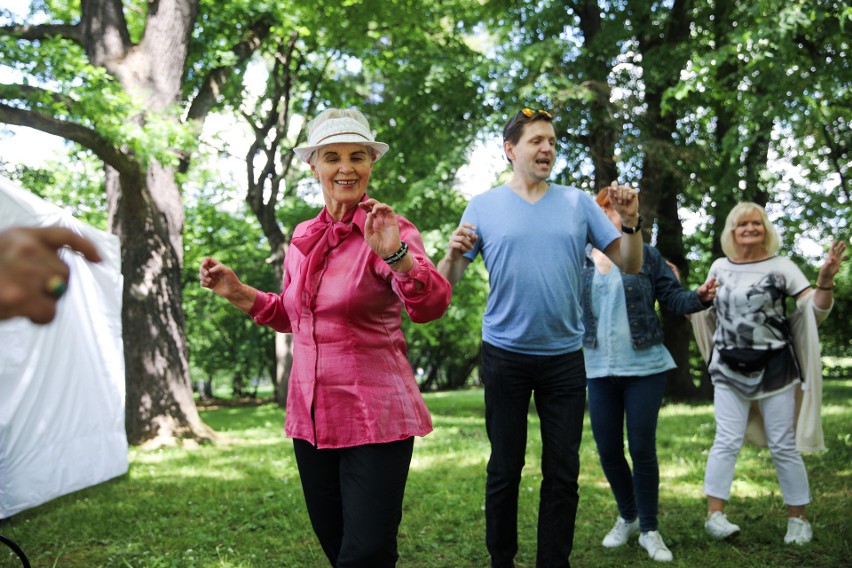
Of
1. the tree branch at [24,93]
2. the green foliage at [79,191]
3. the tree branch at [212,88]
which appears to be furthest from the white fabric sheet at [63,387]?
the green foliage at [79,191]

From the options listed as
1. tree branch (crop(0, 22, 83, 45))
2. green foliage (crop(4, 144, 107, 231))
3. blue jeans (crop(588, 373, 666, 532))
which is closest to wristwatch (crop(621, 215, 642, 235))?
blue jeans (crop(588, 373, 666, 532))

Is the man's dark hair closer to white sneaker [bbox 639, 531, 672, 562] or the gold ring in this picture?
white sneaker [bbox 639, 531, 672, 562]

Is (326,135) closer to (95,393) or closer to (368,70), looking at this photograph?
(95,393)

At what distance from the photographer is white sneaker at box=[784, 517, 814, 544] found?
4668 mm

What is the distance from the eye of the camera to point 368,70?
1902 centimetres

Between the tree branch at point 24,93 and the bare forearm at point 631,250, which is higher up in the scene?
the tree branch at point 24,93

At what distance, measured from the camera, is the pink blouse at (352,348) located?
9.07 feet

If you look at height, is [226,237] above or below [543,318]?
above

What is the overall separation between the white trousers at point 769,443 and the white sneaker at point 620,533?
54cm

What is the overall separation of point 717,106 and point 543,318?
11.1 meters

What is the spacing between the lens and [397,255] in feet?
8.32

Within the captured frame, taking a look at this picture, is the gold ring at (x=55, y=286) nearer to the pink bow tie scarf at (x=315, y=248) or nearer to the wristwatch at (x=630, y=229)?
the pink bow tie scarf at (x=315, y=248)

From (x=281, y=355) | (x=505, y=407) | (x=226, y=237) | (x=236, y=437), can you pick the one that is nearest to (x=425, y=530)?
(x=505, y=407)

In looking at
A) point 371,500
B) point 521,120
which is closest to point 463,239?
point 521,120
